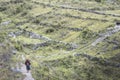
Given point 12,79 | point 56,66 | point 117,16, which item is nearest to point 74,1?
point 117,16

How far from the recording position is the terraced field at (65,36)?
140 feet

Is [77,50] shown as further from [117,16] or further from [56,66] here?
[117,16]

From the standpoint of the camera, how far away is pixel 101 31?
55.1 m

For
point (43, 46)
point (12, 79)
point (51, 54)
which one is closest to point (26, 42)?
point (43, 46)

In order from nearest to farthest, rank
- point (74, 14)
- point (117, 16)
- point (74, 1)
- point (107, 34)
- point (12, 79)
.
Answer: point (12, 79) < point (107, 34) < point (117, 16) < point (74, 14) < point (74, 1)

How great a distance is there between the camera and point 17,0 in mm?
84250

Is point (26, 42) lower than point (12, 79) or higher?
lower

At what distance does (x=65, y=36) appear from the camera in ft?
188

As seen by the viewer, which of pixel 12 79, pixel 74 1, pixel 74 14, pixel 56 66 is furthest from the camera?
pixel 74 1

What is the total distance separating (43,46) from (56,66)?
9.46 meters

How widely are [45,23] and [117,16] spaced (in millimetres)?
14281

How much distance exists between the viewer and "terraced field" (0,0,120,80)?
4275 centimetres

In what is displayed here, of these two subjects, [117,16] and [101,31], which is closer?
[101,31]

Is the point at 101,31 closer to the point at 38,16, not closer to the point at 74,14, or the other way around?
the point at 74,14
